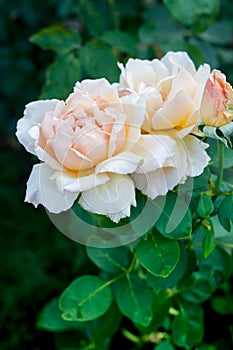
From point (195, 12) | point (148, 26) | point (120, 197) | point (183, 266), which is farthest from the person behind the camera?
point (148, 26)

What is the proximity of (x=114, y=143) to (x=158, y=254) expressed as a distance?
0.14 meters

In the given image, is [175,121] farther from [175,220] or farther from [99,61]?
[99,61]

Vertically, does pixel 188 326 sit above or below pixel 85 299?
below

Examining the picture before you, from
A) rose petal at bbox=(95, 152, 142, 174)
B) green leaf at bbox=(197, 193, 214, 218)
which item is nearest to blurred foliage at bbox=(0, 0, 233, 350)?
green leaf at bbox=(197, 193, 214, 218)

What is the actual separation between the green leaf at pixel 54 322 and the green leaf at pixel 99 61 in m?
0.37

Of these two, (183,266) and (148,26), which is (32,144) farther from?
(148,26)

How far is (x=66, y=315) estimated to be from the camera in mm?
772

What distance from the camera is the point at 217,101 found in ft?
1.98

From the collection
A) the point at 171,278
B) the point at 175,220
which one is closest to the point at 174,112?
the point at 175,220

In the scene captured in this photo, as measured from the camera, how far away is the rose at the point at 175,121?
2.01 ft

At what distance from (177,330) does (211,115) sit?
356 mm

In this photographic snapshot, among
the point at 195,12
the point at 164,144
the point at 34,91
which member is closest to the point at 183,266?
the point at 164,144

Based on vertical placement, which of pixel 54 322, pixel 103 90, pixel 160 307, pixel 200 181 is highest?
pixel 103 90

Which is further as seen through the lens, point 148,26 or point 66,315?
point 148,26
